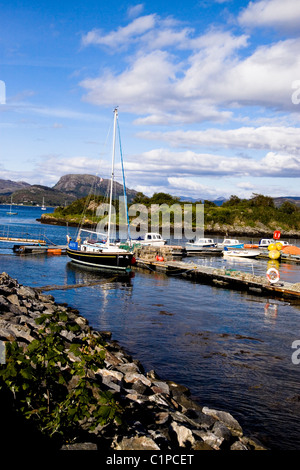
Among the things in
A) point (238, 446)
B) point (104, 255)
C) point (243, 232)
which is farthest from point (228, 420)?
point (243, 232)

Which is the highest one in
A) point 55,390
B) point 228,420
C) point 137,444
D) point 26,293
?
point 55,390

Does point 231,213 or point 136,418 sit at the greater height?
point 231,213

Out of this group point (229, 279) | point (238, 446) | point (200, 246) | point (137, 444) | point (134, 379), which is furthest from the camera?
point (200, 246)

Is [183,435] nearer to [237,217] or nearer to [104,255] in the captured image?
[104,255]

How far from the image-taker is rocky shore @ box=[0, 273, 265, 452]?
713 cm

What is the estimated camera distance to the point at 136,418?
941 cm

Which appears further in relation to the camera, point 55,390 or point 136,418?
point 136,418

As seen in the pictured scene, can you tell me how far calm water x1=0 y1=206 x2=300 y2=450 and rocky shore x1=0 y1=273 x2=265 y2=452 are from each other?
4.84 ft

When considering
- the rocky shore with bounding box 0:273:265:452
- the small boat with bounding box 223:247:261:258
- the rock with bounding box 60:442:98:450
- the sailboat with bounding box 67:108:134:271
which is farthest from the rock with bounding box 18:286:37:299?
the small boat with bounding box 223:247:261:258

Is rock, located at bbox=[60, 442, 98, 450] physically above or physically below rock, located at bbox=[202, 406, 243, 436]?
above

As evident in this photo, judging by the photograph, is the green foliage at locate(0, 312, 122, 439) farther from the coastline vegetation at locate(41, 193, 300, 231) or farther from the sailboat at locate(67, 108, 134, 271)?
the coastline vegetation at locate(41, 193, 300, 231)

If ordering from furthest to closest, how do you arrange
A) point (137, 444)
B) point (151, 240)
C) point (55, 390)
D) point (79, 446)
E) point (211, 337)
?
point (151, 240) < point (211, 337) < point (55, 390) < point (137, 444) < point (79, 446)

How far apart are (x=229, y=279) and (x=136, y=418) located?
27.6 m
